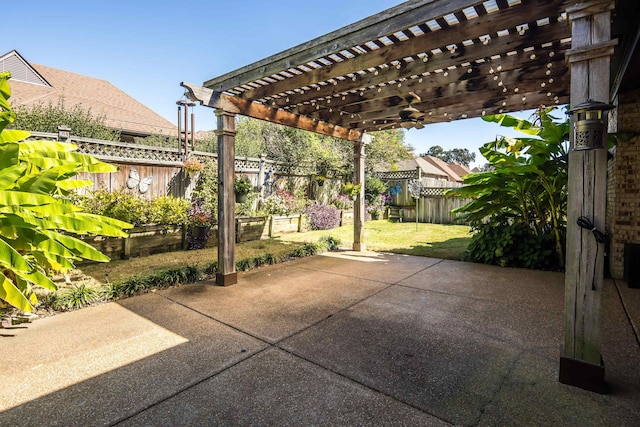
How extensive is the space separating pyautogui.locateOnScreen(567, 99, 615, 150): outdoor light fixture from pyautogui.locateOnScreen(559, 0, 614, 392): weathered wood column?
54 mm

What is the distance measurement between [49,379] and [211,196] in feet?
20.7

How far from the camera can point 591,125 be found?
1890 mm

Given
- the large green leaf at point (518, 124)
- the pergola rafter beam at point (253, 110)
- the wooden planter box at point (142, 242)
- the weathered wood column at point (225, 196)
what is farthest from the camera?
the wooden planter box at point (142, 242)

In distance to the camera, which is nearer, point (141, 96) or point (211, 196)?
point (211, 196)

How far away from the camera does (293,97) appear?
4.59m

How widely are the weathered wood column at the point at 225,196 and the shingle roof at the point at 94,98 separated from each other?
9622 millimetres

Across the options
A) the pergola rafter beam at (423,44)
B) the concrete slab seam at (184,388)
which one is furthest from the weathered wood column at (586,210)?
the concrete slab seam at (184,388)

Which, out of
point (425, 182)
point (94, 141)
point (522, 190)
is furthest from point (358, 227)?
point (425, 182)

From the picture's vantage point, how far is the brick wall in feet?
13.8

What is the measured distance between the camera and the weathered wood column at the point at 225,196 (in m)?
4.20

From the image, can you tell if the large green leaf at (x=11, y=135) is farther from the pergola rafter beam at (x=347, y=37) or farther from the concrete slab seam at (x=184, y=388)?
the concrete slab seam at (x=184, y=388)

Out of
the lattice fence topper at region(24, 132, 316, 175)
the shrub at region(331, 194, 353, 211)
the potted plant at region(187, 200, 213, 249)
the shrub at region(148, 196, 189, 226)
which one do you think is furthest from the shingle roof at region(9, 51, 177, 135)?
the shrub at region(331, 194, 353, 211)

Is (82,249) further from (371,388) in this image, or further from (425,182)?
(425,182)

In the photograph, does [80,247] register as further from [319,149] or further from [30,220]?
[319,149]
